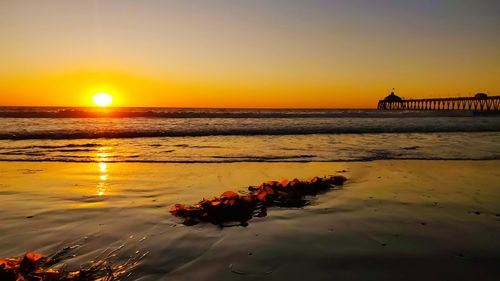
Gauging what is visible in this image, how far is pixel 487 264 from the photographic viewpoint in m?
3.65

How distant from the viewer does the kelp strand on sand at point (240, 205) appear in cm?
529

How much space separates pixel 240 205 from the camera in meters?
5.57

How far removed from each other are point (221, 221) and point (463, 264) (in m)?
2.83

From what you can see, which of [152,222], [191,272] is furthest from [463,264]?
[152,222]

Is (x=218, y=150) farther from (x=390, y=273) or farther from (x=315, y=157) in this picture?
(x=390, y=273)

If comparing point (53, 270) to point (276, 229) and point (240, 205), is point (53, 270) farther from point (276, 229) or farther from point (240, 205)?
point (240, 205)

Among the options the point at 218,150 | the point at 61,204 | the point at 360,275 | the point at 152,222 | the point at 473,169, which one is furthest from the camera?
the point at 218,150

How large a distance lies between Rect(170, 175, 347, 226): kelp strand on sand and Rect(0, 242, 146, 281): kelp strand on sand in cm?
151

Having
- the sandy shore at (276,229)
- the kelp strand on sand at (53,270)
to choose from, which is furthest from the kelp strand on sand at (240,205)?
the kelp strand on sand at (53,270)

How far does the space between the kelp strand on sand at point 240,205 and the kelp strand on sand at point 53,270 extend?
1513 millimetres

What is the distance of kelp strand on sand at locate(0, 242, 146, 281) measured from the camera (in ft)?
10.8

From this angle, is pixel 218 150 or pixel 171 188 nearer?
pixel 171 188

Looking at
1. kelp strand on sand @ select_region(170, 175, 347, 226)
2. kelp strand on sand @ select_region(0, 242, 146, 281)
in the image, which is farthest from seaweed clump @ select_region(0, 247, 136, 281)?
kelp strand on sand @ select_region(170, 175, 347, 226)

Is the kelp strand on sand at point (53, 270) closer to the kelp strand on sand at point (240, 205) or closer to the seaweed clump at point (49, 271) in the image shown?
the seaweed clump at point (49, 271)
